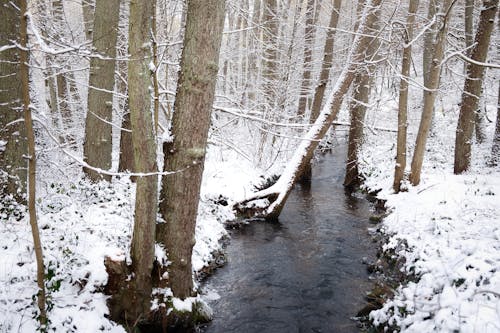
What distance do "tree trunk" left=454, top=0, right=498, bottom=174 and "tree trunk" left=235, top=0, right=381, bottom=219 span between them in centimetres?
261

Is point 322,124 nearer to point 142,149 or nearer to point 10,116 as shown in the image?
point 142,149

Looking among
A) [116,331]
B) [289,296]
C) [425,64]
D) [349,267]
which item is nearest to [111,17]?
[116,331]

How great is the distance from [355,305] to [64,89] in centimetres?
1305

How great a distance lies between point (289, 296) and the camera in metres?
5.71

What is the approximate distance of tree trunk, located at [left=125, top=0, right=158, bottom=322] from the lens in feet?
12.4

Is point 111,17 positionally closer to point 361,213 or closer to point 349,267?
point 349,267

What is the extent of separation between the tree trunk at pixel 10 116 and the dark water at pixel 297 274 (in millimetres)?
3404

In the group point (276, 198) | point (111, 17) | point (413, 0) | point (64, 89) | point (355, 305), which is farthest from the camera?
point (64, 89)

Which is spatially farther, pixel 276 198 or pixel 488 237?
pixel 276 198

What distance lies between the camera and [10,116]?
499 cm

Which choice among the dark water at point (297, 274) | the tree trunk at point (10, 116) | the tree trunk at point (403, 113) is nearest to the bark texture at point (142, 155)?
the dark water at point (297, 274)

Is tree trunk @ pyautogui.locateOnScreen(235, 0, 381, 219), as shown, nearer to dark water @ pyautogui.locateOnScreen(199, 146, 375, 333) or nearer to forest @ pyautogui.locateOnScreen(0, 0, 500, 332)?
forest @ pyautogui.locateOnScreen(0, 0, 500, 332)

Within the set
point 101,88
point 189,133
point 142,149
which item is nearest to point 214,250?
point 189,133

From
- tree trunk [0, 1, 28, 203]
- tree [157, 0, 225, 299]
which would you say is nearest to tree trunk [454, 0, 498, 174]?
tree [157, 0, 225, 299]
